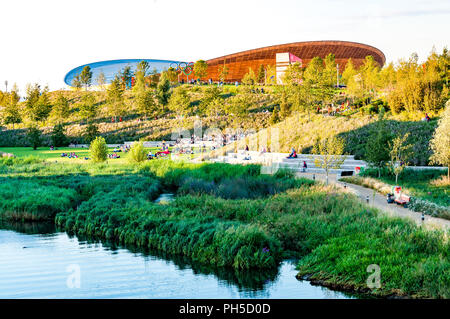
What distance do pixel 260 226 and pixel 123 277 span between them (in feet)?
13.1

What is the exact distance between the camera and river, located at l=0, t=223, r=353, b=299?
8875mm

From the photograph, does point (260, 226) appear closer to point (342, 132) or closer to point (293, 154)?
point (293, 154)

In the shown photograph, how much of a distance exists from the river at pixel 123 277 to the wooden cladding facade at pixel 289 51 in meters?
83.4

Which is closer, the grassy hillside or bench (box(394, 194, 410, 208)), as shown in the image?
bench (box(394, 194, 410, 208))

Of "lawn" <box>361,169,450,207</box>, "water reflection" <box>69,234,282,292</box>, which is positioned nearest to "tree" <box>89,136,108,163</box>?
"lawn" <box>361,169,450,207</box>

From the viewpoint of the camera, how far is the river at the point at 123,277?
8.88m

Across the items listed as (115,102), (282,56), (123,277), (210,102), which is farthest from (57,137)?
(282,56)

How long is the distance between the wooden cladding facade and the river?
8342 cm

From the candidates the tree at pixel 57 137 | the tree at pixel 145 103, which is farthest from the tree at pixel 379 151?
the tree at pixel 145 103

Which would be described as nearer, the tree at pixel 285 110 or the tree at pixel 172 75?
the tree at pixel 285 110

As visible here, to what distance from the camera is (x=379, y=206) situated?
13.7 meters

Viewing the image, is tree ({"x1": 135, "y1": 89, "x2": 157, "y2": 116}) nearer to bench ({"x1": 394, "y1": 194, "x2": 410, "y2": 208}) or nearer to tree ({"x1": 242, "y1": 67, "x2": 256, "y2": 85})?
tree ({"x1": 242, "y1": 67, "x2": 256, "y2": 85})

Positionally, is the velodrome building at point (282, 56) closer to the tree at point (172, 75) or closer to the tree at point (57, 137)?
the tree at point (172, 75)

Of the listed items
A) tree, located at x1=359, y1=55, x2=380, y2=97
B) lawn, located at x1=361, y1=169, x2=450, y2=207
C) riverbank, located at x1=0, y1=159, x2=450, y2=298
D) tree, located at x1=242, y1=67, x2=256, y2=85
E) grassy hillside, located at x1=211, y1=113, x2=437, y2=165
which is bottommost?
riverbank, located at x1=0, y1=159, x2=450, y2=298
